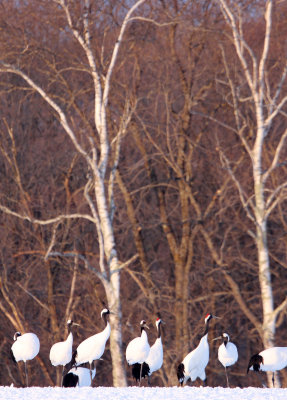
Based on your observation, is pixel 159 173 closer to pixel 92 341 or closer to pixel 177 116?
pixel 177 116

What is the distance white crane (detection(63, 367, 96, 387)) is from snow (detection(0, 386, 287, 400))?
232 cm

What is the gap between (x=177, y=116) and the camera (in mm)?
25422

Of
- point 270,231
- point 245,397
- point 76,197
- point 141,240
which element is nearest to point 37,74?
point 76,197

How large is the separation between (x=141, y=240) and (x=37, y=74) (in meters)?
7.34

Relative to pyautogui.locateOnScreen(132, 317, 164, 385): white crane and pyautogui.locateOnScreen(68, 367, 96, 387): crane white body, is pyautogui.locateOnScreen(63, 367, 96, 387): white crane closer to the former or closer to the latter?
pyautogui.locateOnScreen(68, 367, 96, 387): crane white body

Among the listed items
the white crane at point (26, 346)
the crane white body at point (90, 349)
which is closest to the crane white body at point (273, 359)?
the crane white body at point (90, 349)

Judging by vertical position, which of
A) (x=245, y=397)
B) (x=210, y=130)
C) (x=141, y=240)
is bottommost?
(x=245, y=397)

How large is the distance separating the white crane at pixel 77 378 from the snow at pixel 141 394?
232cm

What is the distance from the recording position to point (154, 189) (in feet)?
94.4

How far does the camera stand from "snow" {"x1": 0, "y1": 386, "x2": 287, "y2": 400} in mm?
11234

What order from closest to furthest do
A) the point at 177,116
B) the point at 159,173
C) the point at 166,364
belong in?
the point at 166,364 → the point at 177,116 → the point at 159,173

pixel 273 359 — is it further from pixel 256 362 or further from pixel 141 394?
pixel 141 394

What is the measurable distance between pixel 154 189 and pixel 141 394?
56.9 ft

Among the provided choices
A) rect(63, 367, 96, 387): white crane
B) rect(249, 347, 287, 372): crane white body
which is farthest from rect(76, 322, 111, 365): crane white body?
rect(249, 347, 287, 372): crane white body
